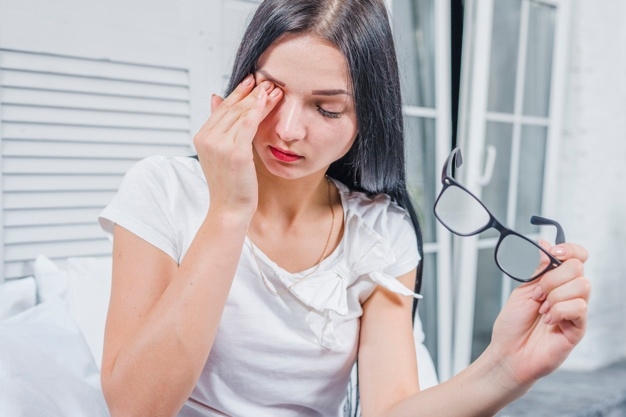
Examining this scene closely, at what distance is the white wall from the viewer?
3.21 metres

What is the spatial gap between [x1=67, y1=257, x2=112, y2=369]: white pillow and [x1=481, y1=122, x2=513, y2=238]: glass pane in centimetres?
193

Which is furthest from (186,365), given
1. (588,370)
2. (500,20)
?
(588,370)

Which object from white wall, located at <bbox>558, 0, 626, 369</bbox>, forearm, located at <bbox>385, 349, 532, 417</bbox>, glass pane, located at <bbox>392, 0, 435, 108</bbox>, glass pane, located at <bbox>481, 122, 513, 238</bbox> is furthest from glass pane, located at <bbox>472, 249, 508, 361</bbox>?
forearm, located at <bbox>385, 349, 532, 417</bbox>

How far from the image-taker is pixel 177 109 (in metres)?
1.73

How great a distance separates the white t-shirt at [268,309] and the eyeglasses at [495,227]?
237 millimetres

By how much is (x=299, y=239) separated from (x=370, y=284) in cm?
15

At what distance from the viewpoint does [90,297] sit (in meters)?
1.34

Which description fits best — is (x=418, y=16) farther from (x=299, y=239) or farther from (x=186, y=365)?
(x=186, y=365)

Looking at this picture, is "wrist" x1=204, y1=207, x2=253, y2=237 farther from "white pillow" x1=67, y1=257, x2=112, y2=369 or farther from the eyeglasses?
"white pillow" x1=67, y1=257, x2=112, y2=369

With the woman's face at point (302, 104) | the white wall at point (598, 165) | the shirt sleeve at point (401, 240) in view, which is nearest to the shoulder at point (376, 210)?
the shirt sleeve at point (401, 240)

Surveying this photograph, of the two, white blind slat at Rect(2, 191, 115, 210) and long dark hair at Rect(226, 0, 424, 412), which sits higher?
long dark hair at Rect(226, 0, 424, 412)

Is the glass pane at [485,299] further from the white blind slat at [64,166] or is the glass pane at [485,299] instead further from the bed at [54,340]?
the white blind slat at [64,166]

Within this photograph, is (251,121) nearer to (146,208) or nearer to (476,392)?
(146,208)

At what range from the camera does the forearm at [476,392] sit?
2.88 ft
